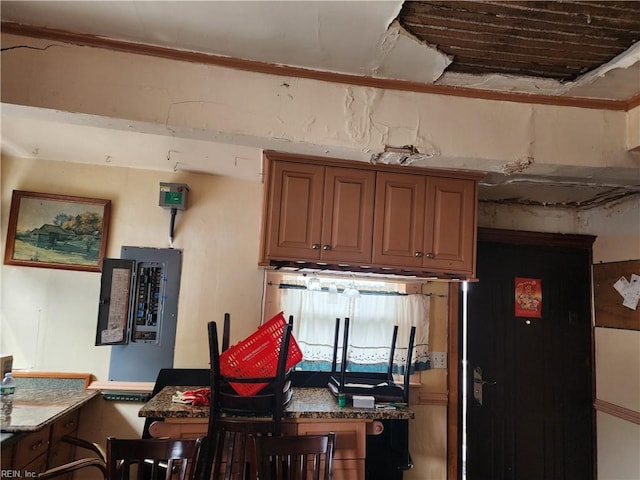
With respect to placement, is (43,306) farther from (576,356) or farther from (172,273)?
(576,356)

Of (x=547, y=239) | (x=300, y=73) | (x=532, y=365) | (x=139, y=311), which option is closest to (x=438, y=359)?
(x=532, y=365)

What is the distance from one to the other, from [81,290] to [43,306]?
248 mm

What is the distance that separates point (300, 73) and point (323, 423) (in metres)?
1.73

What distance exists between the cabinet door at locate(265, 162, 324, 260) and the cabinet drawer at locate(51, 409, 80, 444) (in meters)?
1.59

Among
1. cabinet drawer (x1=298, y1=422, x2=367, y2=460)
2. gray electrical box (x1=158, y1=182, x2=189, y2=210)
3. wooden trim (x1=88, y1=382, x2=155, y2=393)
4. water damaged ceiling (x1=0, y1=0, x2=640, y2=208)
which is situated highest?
water damaged ceiling (x1=0, y1=0, x2=640, y2=208)

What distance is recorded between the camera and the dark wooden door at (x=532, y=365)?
121 inches

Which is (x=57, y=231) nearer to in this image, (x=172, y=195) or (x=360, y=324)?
(x=172, y=195)

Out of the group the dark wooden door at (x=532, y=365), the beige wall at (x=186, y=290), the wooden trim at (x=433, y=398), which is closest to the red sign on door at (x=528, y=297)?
the dark wooden door at (x=532, y=365)

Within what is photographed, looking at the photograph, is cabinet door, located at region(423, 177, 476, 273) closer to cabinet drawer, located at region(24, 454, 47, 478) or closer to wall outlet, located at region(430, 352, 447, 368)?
wall outlet, located at region(430, 352, 447, 368)

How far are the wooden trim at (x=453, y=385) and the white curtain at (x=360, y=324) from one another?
0.19 meters

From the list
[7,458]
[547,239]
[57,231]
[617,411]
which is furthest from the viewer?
[547,239]

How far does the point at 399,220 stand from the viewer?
7.54 feet

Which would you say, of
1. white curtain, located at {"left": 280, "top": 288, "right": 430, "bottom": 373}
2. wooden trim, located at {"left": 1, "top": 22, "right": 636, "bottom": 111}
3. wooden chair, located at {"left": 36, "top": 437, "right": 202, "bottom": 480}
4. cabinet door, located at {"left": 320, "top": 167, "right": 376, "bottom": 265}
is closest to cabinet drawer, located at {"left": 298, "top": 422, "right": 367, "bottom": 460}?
white curtain, located at {"left": 280, "top": 288, "right": 430, "bottom": 373}

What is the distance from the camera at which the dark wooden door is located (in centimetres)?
307
